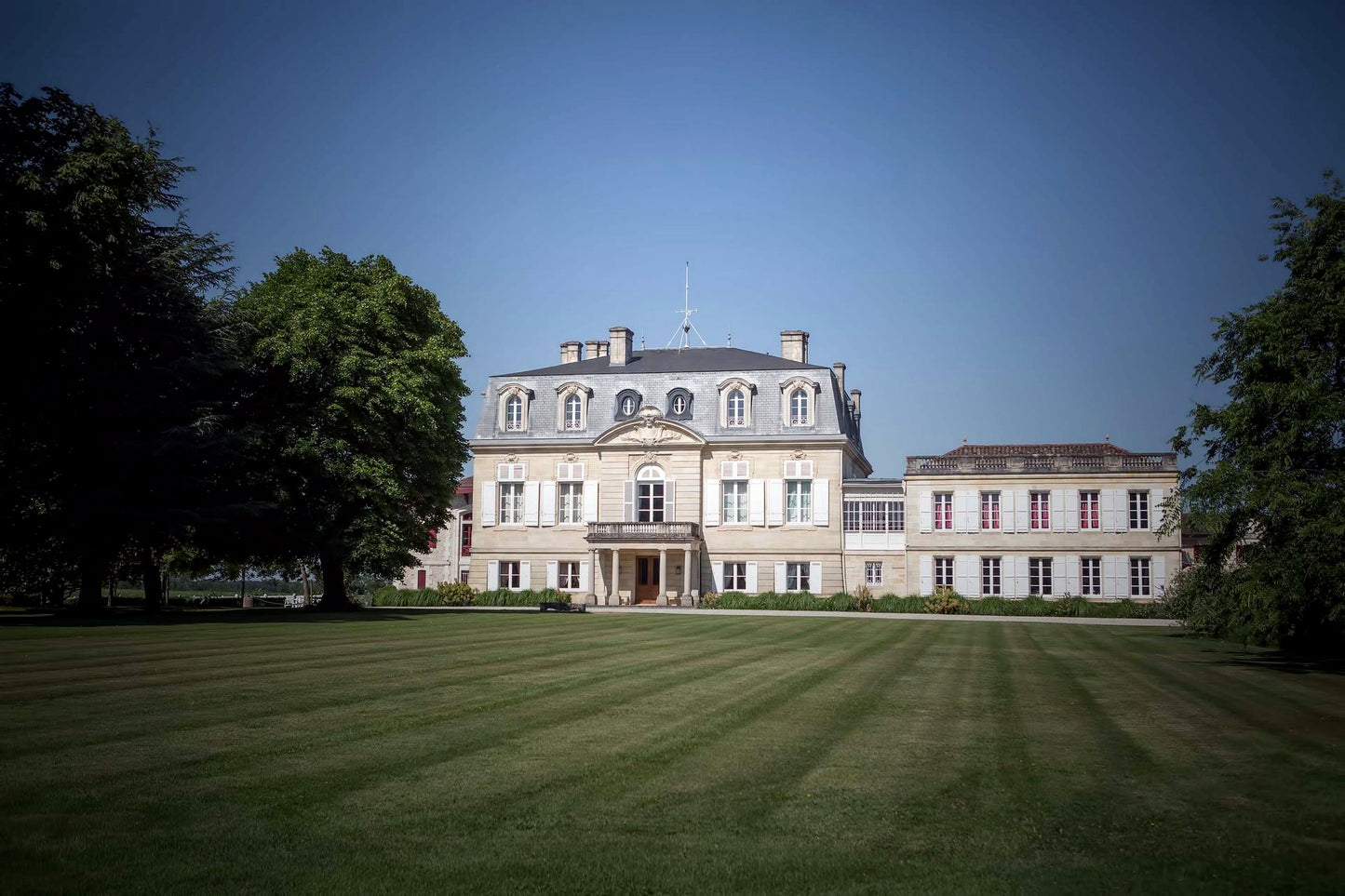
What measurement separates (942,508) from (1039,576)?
5.12 meters

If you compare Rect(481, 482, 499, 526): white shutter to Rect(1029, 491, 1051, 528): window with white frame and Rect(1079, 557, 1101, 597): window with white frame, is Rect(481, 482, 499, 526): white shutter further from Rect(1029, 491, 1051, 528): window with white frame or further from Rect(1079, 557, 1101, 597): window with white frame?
Rect(1079, 557, 1101, 597): window with white frame

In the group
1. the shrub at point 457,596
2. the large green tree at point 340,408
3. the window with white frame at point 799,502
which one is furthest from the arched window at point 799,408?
the large green tree at point 340,408

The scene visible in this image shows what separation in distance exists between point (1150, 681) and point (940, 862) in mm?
11300

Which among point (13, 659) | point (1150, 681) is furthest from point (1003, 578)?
point (13, 659)

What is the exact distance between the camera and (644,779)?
8117 mm

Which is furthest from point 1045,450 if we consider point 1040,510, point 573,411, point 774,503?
point 573,411

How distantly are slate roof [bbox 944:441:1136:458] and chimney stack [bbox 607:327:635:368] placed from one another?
56.4 feet

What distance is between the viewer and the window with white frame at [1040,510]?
4516cm

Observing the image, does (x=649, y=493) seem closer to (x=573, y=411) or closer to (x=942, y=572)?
(x=573, y=411)

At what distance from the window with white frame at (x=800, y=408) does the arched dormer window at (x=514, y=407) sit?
13.5 m

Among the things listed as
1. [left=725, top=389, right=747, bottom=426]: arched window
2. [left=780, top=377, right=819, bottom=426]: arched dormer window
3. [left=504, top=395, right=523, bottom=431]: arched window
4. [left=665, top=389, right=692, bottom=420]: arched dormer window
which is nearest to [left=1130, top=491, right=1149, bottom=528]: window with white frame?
[left=780, top=377, right=819, bottom=426]: arched dormer window

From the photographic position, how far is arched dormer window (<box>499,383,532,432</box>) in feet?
171

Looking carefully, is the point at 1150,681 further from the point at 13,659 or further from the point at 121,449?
the point at 121,449

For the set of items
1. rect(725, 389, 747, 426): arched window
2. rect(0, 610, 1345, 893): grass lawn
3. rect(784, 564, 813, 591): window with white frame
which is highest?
rect(725, 389, 747, 426): arched window
